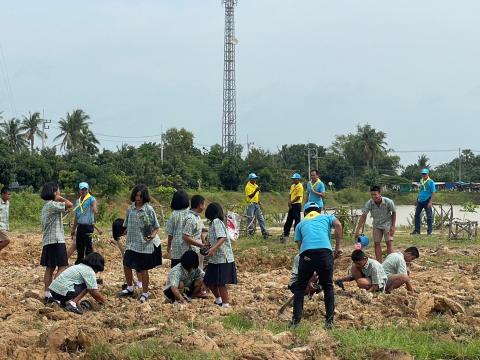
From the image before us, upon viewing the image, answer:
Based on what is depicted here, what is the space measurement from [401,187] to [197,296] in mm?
56518

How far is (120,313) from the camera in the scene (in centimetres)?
767

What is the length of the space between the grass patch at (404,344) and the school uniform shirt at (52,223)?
388 centimetres

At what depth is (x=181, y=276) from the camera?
849 centimetres

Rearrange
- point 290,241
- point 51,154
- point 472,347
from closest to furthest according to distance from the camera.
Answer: point 472,347 → point 290,241 → point 51,154

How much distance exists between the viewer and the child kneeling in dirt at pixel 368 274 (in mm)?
8875

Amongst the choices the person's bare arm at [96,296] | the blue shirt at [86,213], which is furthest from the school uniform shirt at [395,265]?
the blue shirt at [86,213]

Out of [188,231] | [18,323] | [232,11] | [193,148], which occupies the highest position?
[232,11]

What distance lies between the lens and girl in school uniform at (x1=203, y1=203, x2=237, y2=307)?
26.5 feet

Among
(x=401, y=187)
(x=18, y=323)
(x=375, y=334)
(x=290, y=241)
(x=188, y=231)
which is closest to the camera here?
(x=375, y=334)

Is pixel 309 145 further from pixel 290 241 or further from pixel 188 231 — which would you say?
pixel 188 231

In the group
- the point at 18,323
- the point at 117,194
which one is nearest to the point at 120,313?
the point at 18,323

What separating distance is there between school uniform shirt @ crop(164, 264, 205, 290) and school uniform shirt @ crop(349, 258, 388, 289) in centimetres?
208

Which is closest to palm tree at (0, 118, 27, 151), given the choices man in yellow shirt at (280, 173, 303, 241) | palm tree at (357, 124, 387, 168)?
palm tree at (357, 124, 387, 168)

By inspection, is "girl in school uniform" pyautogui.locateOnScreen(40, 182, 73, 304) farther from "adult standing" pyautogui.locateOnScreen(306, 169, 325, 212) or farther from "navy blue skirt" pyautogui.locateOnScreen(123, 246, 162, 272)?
"adult standing" pyautogui.locateOnScreen(306, 169, 325, 212)
